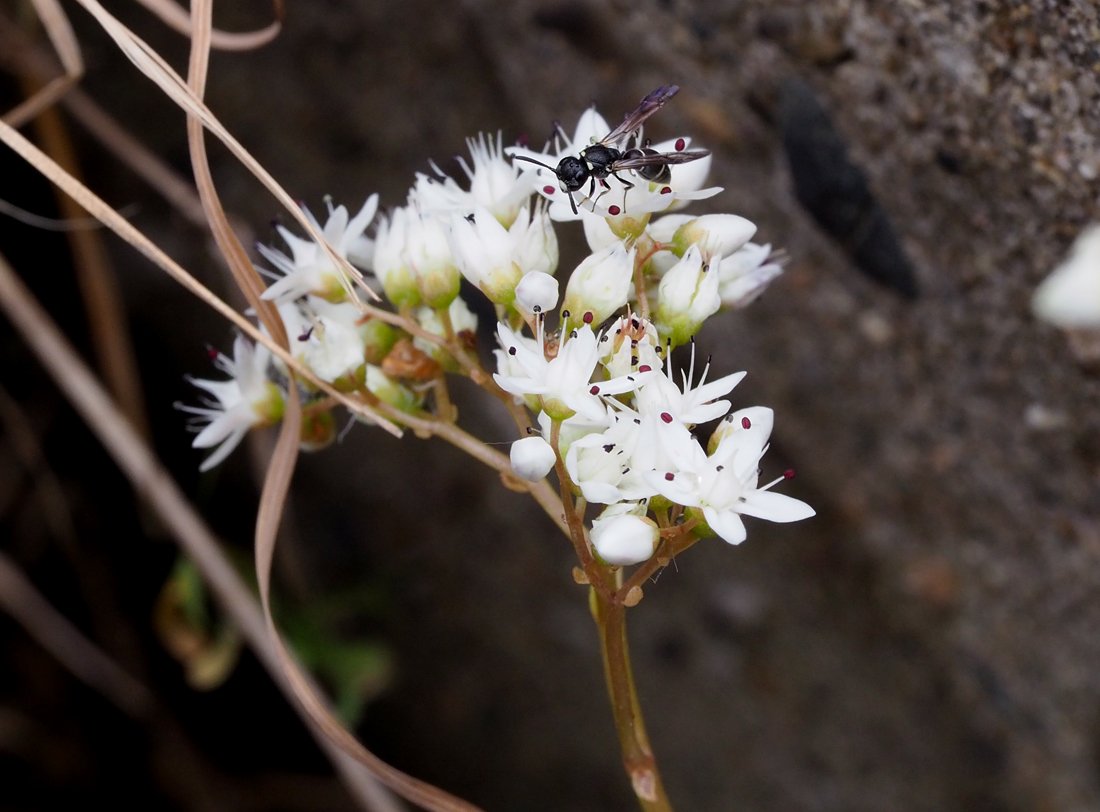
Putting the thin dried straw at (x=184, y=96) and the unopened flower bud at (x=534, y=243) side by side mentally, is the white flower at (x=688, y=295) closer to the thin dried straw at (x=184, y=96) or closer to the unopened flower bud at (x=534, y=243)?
the unopened flower bud at (x=534, y=243)

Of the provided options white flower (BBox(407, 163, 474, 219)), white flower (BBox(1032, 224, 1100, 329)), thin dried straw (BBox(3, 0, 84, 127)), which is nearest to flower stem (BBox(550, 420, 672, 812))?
white flower (BBox(407, 163, 474, 219))

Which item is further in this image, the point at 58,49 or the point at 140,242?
the point at 58,49

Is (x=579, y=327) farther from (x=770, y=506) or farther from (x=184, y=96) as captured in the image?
(x=184, y=96)

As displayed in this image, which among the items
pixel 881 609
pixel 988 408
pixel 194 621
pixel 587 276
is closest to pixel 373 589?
pixel 194 621

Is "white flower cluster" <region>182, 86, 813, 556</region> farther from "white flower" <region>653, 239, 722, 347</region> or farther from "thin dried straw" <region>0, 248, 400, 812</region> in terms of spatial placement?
"thin dried straw" <region>0, 248, 400, 812</region>

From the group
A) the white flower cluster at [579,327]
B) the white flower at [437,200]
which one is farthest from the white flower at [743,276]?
the white flower at [437,200]

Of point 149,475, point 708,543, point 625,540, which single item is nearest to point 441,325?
point 625,540

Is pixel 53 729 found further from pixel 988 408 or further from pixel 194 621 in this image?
pixel 988 408

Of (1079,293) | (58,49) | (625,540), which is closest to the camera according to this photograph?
(1079,293)
